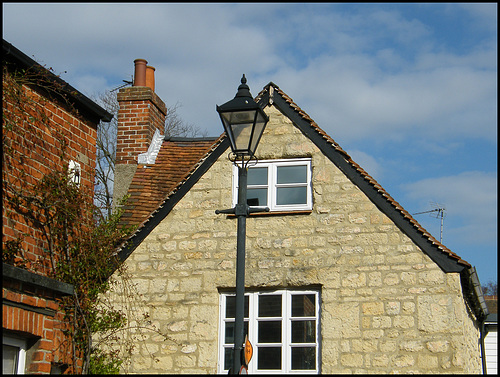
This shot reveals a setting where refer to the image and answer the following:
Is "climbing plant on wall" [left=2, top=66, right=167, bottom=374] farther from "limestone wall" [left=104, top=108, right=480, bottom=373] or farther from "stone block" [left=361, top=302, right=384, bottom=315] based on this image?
"stone block" [left=361, top=302, right=384, bottom=315]

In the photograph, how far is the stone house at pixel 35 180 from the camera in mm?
6938

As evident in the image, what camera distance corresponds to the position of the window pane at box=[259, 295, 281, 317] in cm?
997

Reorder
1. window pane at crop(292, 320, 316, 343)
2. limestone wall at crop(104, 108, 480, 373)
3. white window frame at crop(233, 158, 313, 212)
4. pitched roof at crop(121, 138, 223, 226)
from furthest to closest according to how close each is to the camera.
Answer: pitched roof at crop(121, 138, 223, 226)
white window frame at crop(233, 158, 313, 212)
window pane at crop(292, 320, 316, 343)
limestone wall at crop(104, 108, 480, 373)

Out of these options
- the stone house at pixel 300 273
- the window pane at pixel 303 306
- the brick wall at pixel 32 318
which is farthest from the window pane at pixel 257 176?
the brick wall at pixel 32 318

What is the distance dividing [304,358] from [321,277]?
1.20 m

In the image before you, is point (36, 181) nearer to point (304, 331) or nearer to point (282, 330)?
point (282, 330)

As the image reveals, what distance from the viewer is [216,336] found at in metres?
9.91

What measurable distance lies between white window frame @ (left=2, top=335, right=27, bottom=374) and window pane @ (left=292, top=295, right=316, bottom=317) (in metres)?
4.11

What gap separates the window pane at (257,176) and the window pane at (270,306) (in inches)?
72.7

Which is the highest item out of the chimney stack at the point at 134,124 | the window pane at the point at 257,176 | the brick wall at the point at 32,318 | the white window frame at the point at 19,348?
the chimney stack at the point at 134,124

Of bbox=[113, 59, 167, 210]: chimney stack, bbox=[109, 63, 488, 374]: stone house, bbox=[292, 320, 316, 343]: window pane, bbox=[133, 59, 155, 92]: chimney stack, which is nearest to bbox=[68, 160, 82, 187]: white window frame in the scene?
bbox=[109, 63, 488, 374]: stone house

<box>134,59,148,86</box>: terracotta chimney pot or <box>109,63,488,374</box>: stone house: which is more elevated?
<box>134,59,148,86</box>: terracotta chimney pot

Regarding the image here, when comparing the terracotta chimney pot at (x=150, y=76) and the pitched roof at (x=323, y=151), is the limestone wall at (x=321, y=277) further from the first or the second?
the terracotta chimney pot at (x=150, y=76)

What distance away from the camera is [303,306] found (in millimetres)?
9945
